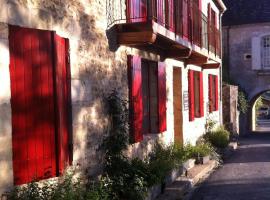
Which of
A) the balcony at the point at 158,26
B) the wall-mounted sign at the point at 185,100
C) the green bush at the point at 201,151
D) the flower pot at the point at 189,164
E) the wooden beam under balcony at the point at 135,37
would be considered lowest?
the flower pot at the point at 189,164

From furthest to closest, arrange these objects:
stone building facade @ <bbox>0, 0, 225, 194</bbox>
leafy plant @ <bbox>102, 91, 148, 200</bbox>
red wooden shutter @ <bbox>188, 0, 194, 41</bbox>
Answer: red wooden shutter @ <bbox>188, 0, 194, 41</bbox>, leafy plant @ <bbox>102, 91, 148, 200</bbox>, stone building facade @ <bbox>0, 0, 225, 194</bbox>

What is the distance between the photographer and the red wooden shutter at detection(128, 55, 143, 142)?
25.6 ft

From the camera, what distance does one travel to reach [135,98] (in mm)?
8039

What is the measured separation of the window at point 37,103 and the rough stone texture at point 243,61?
1867 cm

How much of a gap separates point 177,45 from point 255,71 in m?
14.5

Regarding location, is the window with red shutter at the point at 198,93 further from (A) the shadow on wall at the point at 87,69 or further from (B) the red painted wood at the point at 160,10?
(A) the shadow on wall at the point at 87,69

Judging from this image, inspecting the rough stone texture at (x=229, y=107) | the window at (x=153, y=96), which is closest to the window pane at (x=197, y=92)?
the window at (x=153, y=96)

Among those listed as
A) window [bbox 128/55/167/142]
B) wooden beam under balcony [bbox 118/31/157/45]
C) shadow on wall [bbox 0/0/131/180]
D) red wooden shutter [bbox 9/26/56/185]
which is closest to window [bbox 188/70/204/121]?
window [bbox 128/55/167/142]

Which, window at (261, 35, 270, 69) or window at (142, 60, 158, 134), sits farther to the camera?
window at (261, 35, 270, 69)

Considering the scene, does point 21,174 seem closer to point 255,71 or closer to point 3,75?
point 3,75

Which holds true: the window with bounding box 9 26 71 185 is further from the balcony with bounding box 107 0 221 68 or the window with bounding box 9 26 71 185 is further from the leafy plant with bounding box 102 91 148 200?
the balcony with bounding box 107 0 221 68

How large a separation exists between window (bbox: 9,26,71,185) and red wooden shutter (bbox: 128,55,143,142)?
7.38 ft

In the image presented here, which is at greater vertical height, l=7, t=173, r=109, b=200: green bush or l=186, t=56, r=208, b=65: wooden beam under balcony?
l=186, t=56, r=208, b=65: wooden beam under balcony

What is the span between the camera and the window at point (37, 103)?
4.77 meters
